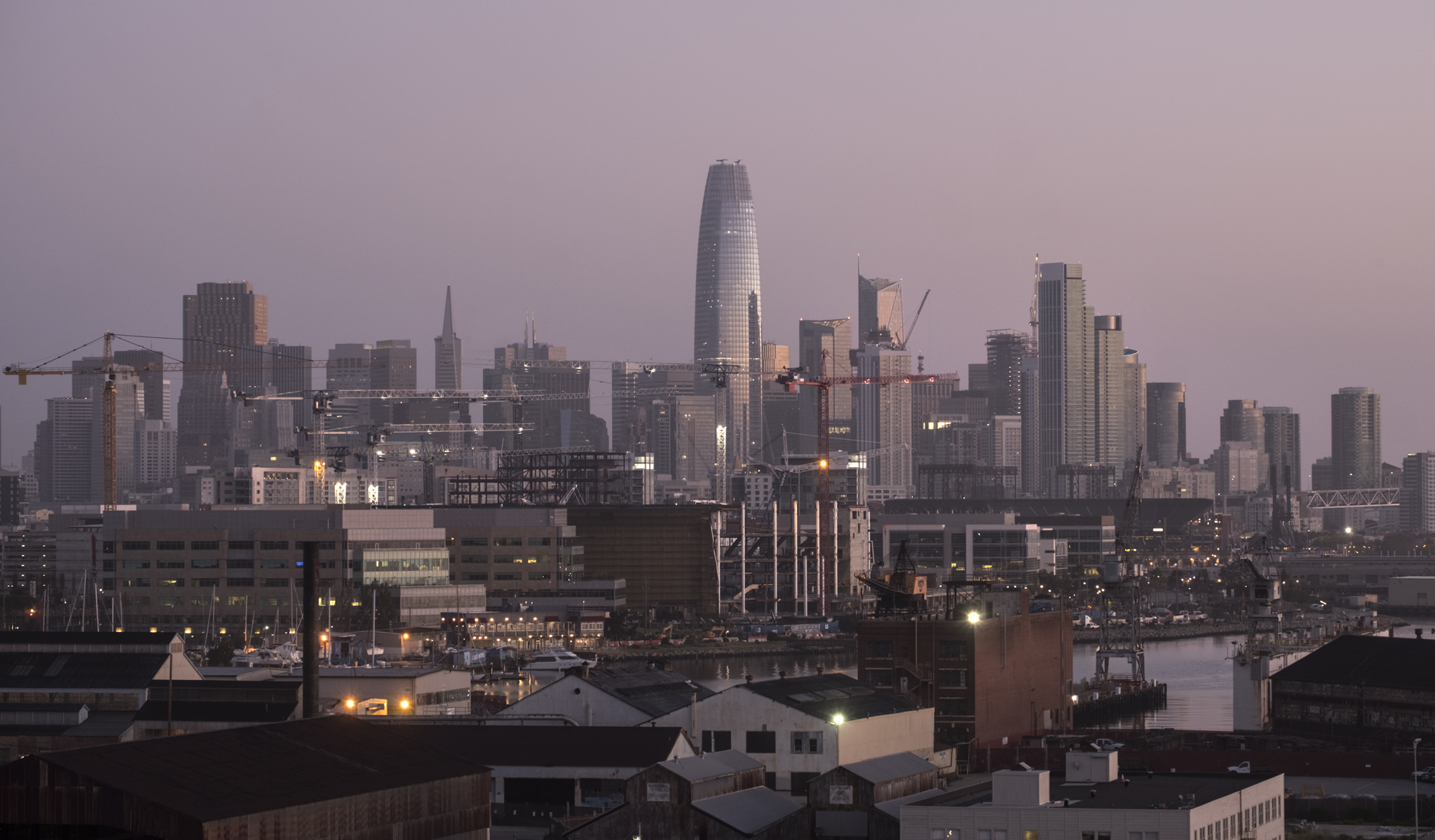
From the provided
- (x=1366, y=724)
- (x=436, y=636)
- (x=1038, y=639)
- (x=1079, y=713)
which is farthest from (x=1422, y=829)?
(x=436, y=636)

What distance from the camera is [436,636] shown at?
85.2 meters

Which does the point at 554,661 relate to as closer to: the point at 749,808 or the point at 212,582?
the point at 212,582

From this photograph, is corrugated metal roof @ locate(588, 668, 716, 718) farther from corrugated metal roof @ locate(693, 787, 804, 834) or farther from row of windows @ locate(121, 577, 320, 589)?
row of windows @ locate(121, 577, 320, 589)

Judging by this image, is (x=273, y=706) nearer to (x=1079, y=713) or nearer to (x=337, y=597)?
(x=1079, y=713)

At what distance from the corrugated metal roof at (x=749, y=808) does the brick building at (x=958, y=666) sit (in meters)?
12.3

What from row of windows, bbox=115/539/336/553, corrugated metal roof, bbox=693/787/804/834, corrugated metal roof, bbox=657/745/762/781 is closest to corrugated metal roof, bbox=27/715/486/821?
corrugated metal roof, bbox=657/745/762/781

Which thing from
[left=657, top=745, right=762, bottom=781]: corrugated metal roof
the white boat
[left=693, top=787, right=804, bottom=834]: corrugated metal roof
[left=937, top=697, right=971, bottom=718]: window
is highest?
Result: [left=657, top=745, right=762, bottom=781]: corrugated metal roof

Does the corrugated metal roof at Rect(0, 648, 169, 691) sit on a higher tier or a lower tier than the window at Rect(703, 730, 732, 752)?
higher

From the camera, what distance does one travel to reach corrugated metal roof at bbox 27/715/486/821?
2586 cm

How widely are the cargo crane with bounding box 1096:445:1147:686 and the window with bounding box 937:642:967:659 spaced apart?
74.7ft

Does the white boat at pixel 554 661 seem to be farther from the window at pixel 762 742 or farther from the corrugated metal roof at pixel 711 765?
the corrugated metal roof at pixel 711 765

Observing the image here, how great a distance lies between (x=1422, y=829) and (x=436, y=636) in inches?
2244

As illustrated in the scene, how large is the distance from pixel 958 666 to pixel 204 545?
49505 mm

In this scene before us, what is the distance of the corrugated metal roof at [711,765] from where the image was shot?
31.9m
